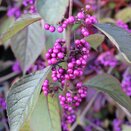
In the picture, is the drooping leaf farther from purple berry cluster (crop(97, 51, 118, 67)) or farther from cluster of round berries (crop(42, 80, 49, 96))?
cluster of round berries (crop(42, 80, 49, 96))

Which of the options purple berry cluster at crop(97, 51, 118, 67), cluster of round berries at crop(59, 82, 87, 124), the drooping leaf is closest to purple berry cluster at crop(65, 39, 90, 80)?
cluster of round berries at crop(59, 82, 87, 124)

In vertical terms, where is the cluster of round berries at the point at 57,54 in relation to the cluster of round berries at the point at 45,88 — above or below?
above

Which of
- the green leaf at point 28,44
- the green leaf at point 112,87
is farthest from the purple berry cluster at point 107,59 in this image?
the green leaf at point 112,87

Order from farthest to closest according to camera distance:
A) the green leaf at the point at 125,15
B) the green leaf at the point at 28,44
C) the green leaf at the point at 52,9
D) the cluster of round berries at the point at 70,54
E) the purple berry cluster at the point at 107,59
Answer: the green leaf at the point at 125,15 → the purple berry cluster at the point at 107,59 → the green leaf at the point at 28,44 → the cluster of round berries at the point at 70,54 → the green leaf at the point at 52,9

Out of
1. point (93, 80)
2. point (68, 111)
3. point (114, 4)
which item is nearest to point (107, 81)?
point (93, 80)

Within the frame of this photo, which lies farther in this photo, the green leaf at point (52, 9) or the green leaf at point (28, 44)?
the green leaf at point (28, 44)

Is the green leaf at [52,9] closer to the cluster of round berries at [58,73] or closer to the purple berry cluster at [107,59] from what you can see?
the cluster of round berries at [58,73]
